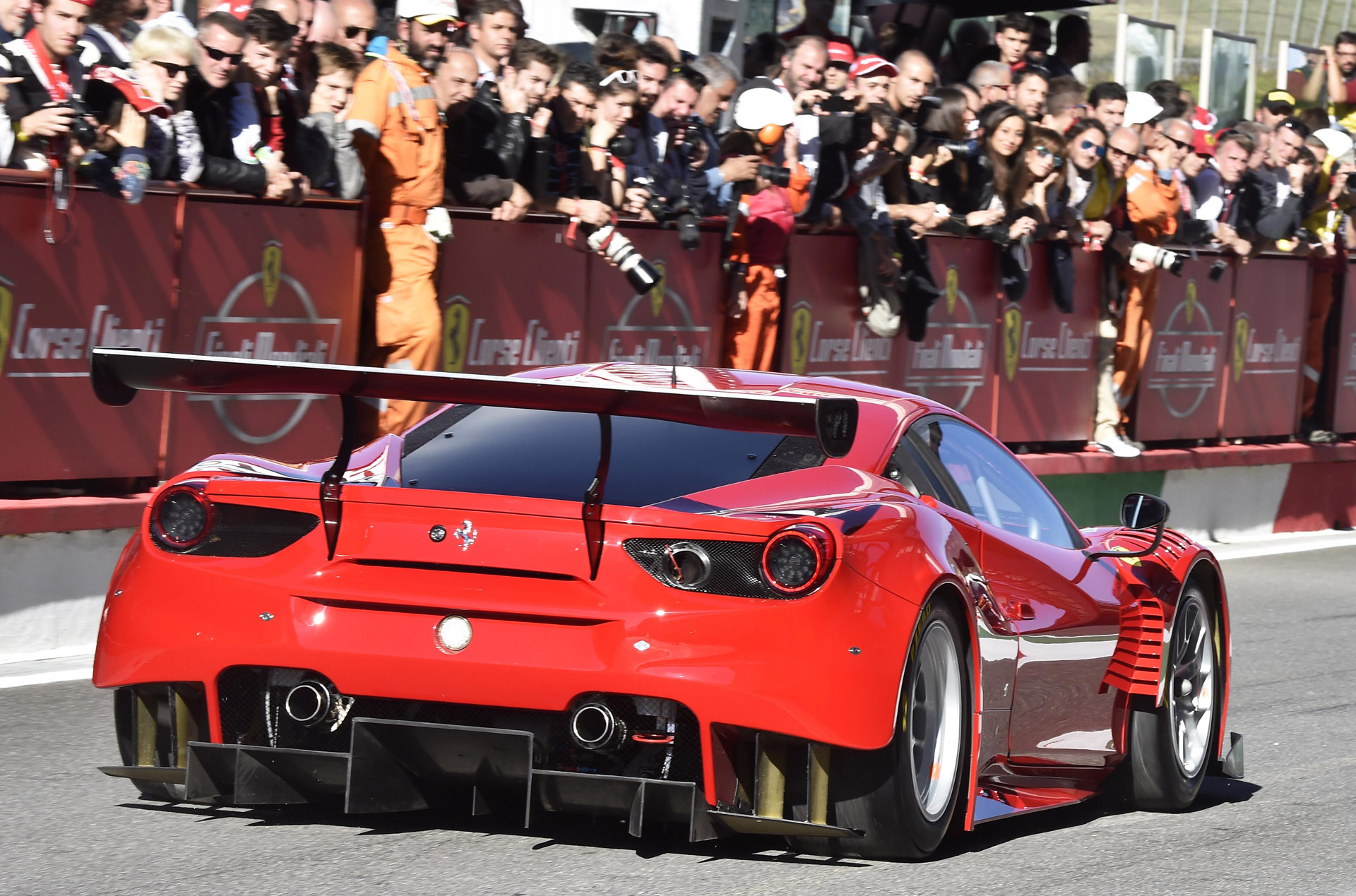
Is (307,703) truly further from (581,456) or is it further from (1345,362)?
(1345,362)

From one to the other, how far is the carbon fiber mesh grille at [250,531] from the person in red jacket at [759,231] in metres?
7.14

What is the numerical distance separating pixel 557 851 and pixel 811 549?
3.38 ft

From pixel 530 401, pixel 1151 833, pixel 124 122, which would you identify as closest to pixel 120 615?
pixel 530 401

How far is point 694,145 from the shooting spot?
37.8 ft

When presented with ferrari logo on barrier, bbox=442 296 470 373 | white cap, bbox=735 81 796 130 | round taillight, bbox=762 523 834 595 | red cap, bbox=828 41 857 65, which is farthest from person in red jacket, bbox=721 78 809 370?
round taillight, bbox=762 523 834 595

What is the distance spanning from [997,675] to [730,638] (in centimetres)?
109

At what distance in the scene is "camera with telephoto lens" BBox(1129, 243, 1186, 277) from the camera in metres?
14.9

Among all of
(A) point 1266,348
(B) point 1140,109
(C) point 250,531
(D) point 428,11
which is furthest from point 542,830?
(A) point 1266,348

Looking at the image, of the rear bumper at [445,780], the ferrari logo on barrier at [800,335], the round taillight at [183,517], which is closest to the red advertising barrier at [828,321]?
the ferrari logo on barrier at [800,335]

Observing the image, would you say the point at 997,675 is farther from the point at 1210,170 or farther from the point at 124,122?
the point at 1210,170

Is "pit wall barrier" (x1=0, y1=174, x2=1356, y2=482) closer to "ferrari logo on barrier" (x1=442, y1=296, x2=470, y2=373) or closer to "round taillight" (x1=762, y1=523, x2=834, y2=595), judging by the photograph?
"ferrari logo on barrier" (x1=442, y1=296, x2=470, y2=373)

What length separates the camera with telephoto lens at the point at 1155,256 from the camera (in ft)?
49.0

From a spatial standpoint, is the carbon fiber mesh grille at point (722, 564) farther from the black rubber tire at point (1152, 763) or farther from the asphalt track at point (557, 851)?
the black rubber tire at point (1152, 763)

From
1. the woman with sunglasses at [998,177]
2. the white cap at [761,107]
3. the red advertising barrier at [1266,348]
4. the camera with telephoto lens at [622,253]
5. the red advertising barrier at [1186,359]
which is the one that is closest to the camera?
the camera with telephoto lens at [622,253]
